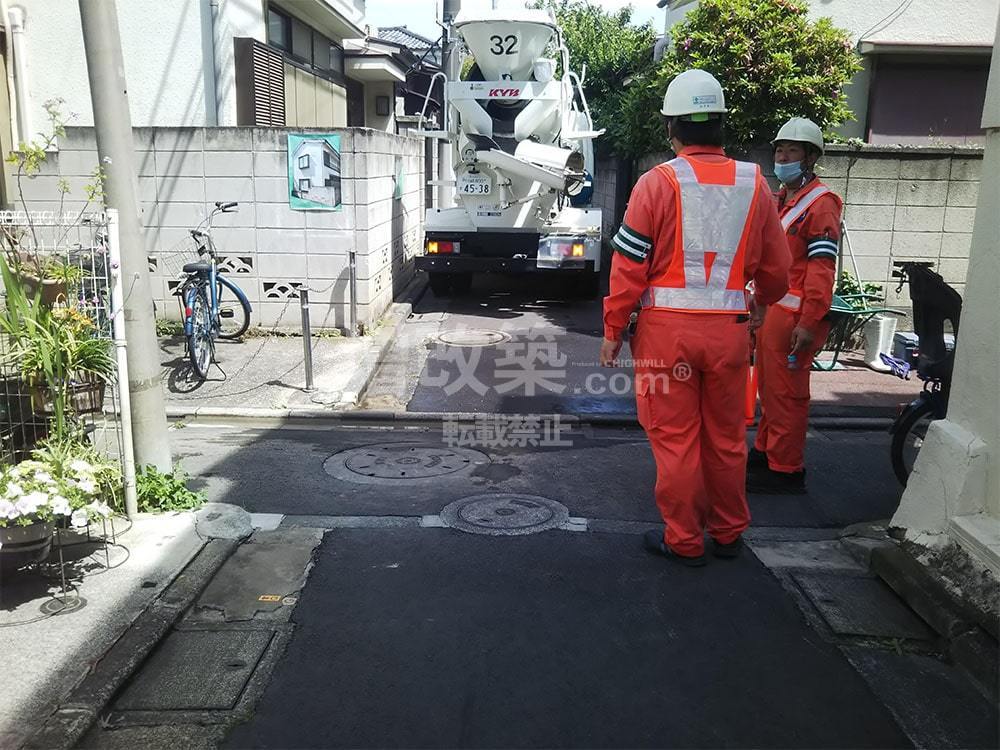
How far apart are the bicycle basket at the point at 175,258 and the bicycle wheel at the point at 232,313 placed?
508mm

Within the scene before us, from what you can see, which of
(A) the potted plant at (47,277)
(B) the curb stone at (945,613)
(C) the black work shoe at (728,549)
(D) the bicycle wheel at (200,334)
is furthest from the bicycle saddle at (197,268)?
(B) the curb stone at (945,613)

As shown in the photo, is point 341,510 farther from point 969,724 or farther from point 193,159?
point 193,159

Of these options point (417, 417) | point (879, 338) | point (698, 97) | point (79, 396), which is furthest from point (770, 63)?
point (79, 396)

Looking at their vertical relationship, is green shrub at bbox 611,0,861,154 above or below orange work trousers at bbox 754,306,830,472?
above

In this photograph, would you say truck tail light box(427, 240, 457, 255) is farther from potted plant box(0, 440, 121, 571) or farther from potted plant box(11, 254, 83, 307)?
potted plant box(0, 440, 121, 571)

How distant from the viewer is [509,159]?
11.0 m

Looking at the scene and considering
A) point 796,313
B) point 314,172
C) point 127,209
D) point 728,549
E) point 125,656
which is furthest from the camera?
point 314,172

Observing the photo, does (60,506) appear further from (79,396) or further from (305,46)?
(305,46)

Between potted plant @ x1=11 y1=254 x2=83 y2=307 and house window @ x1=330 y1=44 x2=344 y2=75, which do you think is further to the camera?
house window @ x1=330 y1=44 x2=344 y2=75

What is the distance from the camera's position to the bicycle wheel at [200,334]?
7438mm

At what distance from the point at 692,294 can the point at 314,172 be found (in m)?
5.95

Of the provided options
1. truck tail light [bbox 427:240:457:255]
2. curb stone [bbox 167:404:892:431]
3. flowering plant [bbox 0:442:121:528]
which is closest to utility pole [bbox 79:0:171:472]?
flowering plant [bbox 0:442:121:528]

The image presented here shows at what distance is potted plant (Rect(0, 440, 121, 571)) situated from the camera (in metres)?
3.50

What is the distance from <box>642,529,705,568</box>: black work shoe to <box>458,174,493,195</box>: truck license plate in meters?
7.80
